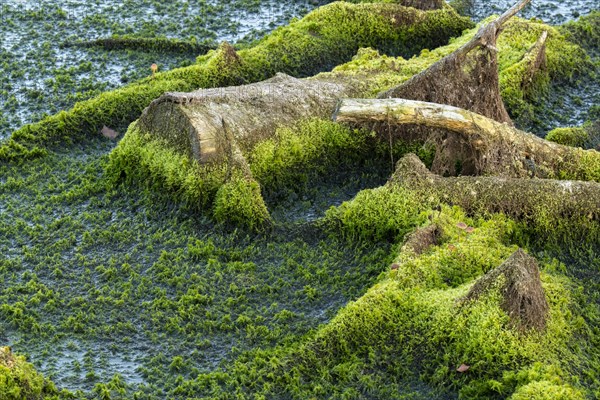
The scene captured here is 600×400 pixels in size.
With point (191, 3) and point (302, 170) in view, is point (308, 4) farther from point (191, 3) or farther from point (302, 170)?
point (302, 170)

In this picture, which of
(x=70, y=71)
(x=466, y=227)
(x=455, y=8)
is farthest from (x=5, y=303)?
(x=455, y=8)

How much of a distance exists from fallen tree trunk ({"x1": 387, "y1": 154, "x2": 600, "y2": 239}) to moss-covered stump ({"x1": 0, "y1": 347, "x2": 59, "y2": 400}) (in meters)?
4.26

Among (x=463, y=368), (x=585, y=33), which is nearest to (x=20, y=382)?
(x=463, y=368)

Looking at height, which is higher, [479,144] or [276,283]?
[479,144]

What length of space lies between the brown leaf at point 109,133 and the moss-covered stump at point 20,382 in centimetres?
506

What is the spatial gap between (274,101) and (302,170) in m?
0.85

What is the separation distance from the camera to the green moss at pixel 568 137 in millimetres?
12648

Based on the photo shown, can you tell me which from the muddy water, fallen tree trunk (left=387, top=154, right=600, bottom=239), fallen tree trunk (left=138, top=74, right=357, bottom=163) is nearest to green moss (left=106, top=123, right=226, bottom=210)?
fallen tree trunk (left=138, top=74, right=357, bottom=163)

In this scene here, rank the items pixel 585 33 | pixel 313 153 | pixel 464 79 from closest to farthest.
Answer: pixel 313 153 → pixel 464 79 → pixel 585 33

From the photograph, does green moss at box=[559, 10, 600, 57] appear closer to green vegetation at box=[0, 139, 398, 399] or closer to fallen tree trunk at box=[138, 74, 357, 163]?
fallen tree trunk at box=[138, 74, 357, 163]

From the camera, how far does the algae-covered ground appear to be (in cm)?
835

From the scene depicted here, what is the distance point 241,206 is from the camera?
10.5 m

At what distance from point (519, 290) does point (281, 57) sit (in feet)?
23.4

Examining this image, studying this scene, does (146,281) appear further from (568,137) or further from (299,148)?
(568,137)
